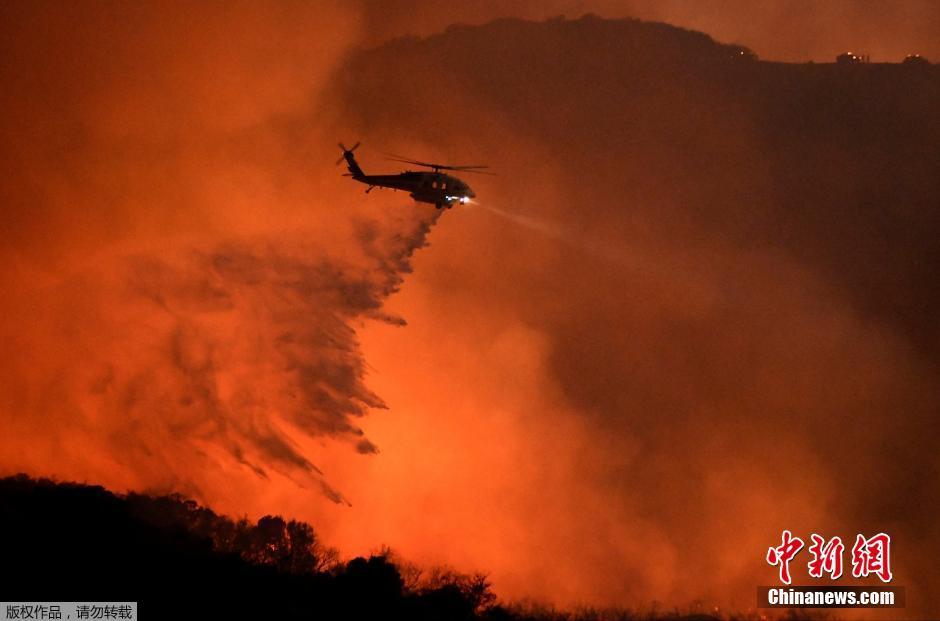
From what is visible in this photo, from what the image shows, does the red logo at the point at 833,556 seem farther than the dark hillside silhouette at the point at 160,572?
Yes

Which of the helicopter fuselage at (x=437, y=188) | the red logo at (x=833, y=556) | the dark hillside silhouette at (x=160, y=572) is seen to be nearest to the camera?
the dark hillside silhouette at (x=160, y=572)

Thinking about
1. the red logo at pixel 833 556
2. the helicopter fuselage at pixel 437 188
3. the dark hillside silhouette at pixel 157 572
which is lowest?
the dark hillside silhouette at pixel 157 572

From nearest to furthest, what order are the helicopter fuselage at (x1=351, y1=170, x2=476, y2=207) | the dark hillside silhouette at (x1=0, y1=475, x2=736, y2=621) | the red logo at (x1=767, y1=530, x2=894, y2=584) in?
the dark hillside silhouette at (x1=0, y1=475, x2=736, y2=621) < the helicopter fuselage at (x1=351, y1=170, x2=476, y2=207) < the red logo at (x1=767, y1=530, x2=894, y2=584)

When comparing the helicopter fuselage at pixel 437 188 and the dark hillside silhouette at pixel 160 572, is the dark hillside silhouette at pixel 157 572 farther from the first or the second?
the helicopter fuselage at pixel 437 188

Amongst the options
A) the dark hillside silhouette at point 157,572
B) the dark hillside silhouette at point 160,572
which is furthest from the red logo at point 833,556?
the dark hillside silhouette at point 157,572

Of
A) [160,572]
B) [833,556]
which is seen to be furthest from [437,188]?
[833,556]

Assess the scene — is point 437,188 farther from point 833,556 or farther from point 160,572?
point 833,556

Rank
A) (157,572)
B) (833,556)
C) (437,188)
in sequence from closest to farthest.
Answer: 1. (157,572)
2. (437,188)
3. (833,556)

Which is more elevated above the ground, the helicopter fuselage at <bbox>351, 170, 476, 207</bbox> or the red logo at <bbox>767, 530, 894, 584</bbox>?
the helicopter fuselage at <bbox>351, 170, 476, 207</bbox>

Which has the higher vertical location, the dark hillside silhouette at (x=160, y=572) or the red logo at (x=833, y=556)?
the red logo at (x=833, y=556)

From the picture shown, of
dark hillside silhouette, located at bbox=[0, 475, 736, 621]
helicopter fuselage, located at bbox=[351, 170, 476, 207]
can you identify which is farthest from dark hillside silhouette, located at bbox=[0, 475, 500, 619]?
helicopter fuselage, located at bbox=[351, 170, 476, 207]

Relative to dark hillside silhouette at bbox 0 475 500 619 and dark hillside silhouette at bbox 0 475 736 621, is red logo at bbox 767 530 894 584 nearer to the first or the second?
dark hillside silhouette at bbox 0 475 736 621

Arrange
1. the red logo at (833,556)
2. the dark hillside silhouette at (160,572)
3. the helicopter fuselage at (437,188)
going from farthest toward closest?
the red logo at (833,556) < the helicopter fuselage at (437,188) < the dark hillside silhouette at (160,572)
